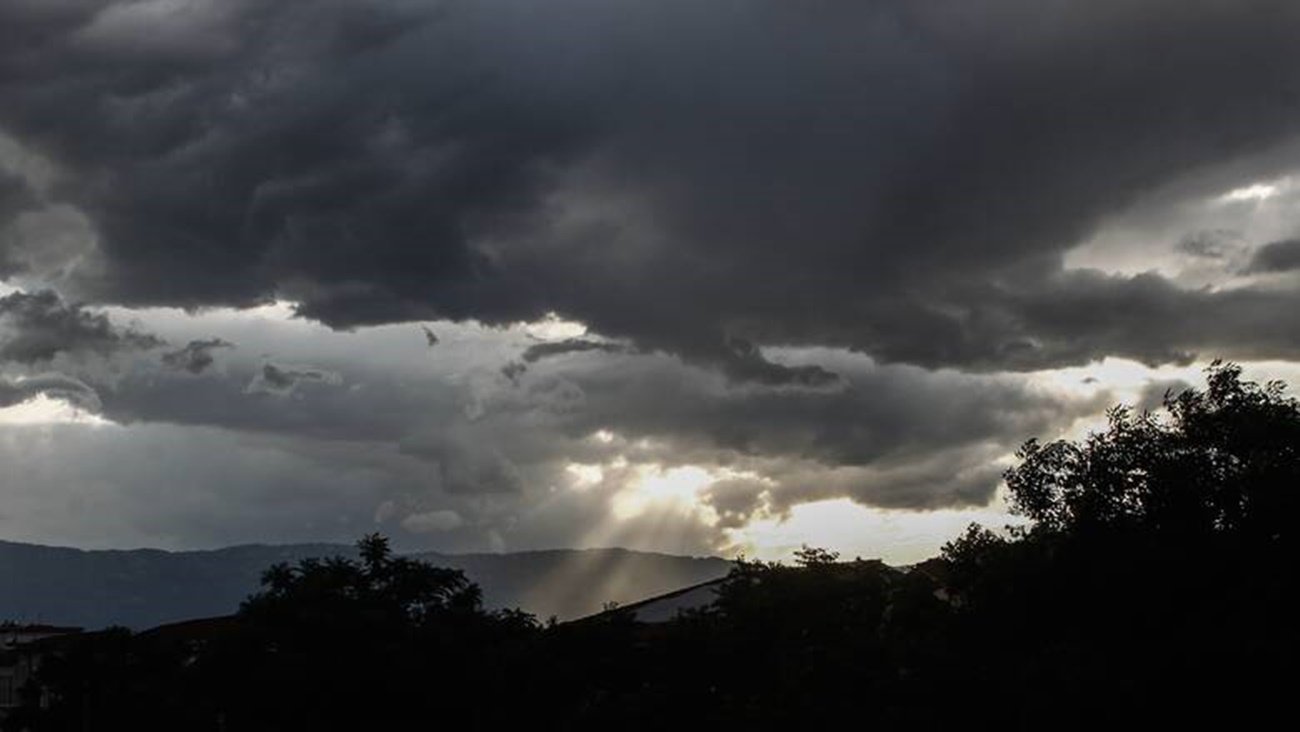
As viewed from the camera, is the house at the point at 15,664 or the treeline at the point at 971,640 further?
the house at the point at 15,664

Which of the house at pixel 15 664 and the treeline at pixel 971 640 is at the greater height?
the house at pixel 15 664

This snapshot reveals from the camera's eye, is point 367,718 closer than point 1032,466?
No

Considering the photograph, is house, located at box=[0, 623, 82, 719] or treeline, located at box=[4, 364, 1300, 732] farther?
house, located at box=[0, 623, 82, 719]

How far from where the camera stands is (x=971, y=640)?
188 feet

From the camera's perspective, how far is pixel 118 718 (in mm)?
92625

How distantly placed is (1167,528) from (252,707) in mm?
45798

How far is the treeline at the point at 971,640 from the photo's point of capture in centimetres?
5191

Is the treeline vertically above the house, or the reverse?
the house

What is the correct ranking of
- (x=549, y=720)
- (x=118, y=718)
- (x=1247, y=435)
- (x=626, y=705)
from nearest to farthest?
(x=1247, y=435), (x=626, y=705), (x=549, y=720), (x=118, y=718)

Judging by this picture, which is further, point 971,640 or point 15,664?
point 15,664

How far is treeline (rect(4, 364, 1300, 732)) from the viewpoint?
51.9 m

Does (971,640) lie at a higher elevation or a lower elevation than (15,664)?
lower

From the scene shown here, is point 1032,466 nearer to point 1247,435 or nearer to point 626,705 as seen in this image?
point 1247,435

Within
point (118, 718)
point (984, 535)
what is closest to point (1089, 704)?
point (984, 535)
